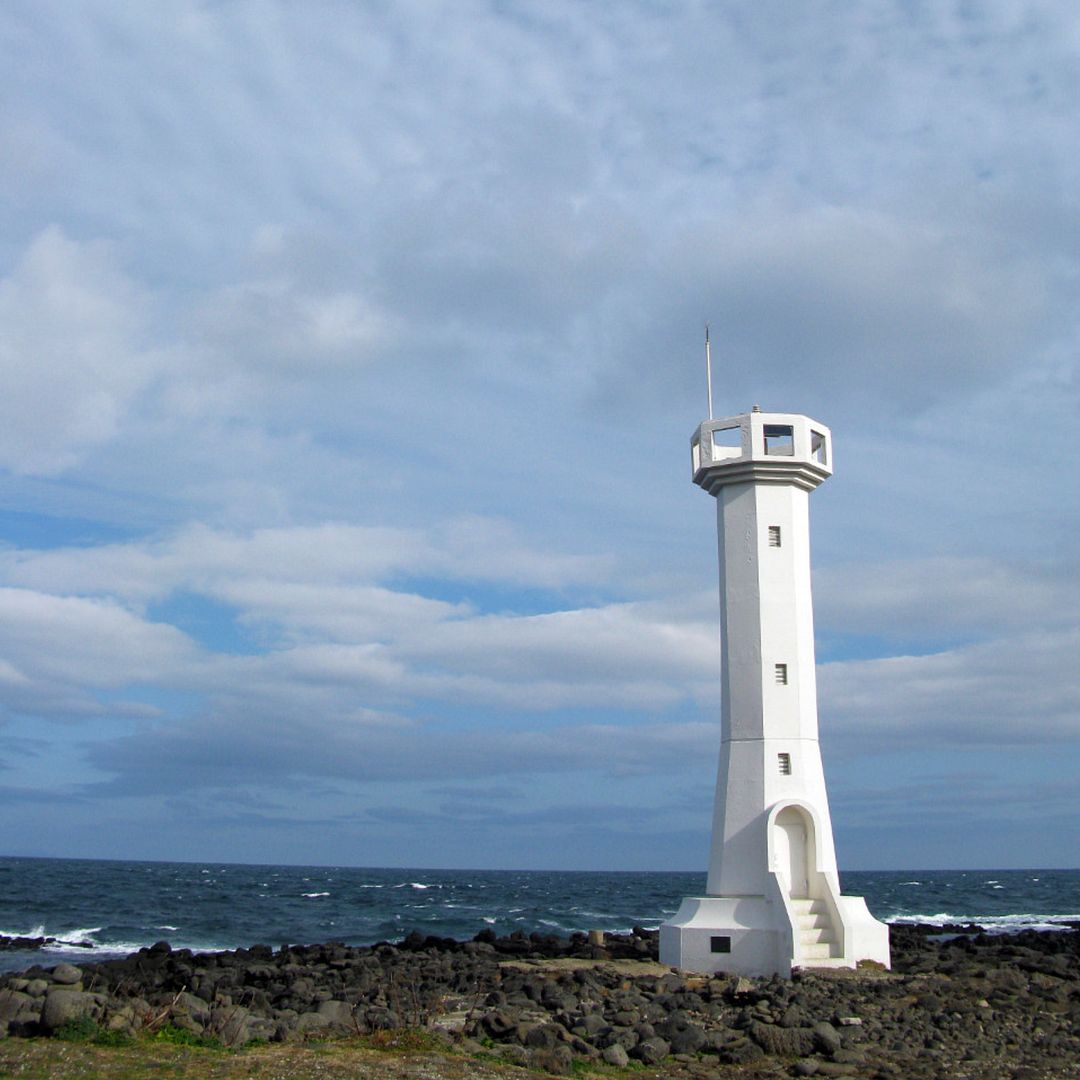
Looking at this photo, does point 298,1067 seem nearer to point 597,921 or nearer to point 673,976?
point 673,976

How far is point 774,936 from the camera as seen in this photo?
18297 millimetres

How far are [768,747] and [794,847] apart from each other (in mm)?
1557

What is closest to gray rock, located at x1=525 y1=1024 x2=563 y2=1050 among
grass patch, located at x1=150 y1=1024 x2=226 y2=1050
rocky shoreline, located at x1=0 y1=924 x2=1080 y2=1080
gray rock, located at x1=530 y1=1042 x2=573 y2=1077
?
rocky shoreline, located at x1=0 y1=924 x2=1080 y2=1080

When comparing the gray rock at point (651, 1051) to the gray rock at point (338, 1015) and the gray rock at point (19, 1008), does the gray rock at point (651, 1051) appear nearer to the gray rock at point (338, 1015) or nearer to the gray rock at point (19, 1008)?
the gray rock at point (338, 1015)

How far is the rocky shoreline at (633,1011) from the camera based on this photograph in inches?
497

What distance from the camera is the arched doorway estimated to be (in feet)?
62.2

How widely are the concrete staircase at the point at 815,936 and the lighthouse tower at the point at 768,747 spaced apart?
20 mm

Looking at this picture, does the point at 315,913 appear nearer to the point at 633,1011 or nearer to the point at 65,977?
the point at 65,977

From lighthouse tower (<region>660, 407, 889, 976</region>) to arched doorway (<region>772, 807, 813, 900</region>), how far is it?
0.8 inches

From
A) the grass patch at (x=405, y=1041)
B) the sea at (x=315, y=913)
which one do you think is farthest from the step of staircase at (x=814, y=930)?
the sea at (x=315, y=913)

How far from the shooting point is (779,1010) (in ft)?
48.1

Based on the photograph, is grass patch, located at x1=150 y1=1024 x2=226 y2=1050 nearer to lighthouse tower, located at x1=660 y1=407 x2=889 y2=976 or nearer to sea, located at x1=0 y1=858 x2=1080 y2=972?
lighthouse tower, located at x1=660 y1=407 x2=889 y2=976

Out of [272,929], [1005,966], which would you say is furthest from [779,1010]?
[272,929]

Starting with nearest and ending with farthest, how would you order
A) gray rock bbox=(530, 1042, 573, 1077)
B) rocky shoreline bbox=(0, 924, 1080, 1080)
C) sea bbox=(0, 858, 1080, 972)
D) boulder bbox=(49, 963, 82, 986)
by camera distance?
gray rock bbox=(530, 1042, 573, 1077)
rocky shoreline bbox=(0, 924, 1080, 1080)
boulder bbox=(49, 963, 82, 986)
sea bbox=(0, 858, 1080, 972)
